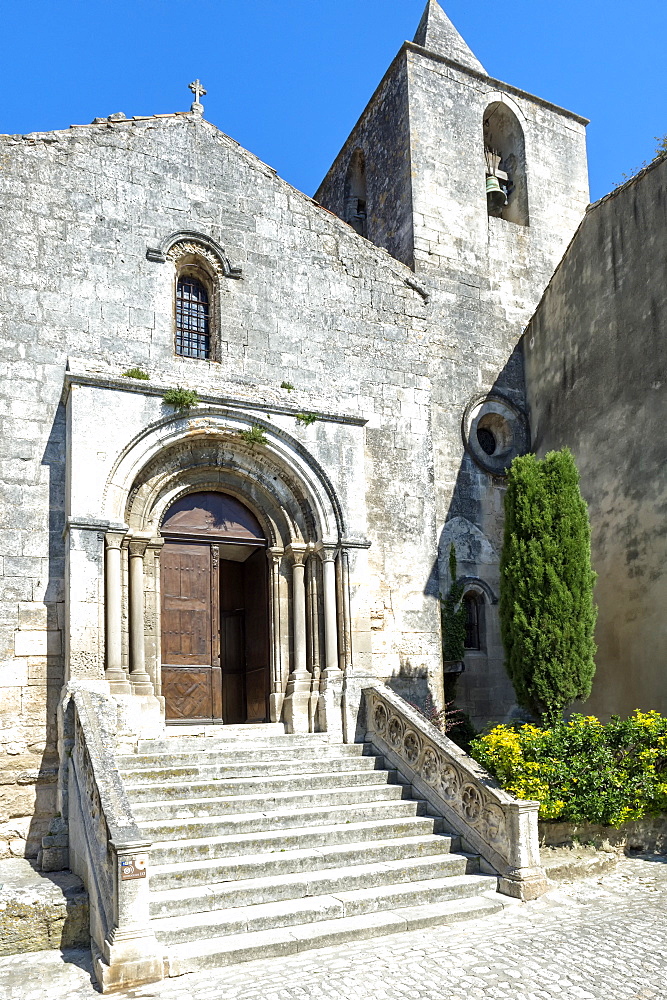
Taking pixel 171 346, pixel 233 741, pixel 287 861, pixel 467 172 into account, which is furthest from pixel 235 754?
pixel 467 172

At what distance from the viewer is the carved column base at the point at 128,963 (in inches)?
229

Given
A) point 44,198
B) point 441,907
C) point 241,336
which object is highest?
point 44,198

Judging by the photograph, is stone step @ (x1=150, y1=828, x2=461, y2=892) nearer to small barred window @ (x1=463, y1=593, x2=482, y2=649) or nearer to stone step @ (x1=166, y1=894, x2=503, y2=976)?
stone step @ (x1=166, y1=894, x2=503, y2=976)

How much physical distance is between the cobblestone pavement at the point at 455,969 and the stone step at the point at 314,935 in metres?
0.08

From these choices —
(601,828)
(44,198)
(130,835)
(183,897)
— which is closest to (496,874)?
(601,828)

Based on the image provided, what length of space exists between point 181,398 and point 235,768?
402 centimetres

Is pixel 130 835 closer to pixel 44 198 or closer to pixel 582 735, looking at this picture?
pixel 582 735

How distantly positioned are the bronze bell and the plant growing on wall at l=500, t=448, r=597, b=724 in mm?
6090

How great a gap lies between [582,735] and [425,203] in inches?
334

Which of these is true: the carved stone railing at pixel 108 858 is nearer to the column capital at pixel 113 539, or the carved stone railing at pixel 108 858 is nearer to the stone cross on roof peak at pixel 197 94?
the column capital at pixel 113 539

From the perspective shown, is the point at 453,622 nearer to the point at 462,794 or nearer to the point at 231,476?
the point at 231,476

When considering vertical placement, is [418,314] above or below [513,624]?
above

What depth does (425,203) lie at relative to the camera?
1395 cm

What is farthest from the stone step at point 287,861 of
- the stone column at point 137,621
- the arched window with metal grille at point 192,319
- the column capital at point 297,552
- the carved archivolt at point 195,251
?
the carved archivolt at point 195,251
